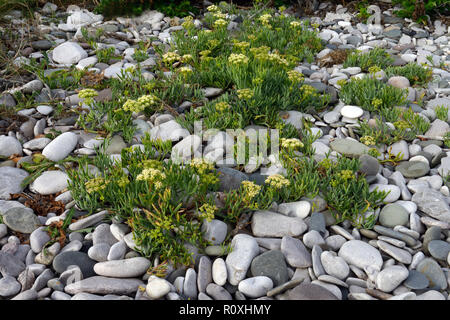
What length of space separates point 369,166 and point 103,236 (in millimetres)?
2360

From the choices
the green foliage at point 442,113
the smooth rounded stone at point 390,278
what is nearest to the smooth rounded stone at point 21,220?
the smooth rounded stone at point 390,278

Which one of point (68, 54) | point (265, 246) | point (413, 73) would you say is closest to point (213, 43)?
point (68, 54)

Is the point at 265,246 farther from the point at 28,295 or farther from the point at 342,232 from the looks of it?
the point at 28,295

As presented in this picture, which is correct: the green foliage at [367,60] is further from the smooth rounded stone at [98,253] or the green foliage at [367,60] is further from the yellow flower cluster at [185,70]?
the smooth rounded stone at [98,253]

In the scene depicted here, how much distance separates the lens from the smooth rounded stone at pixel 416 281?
9.45 ft

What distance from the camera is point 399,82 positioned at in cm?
548

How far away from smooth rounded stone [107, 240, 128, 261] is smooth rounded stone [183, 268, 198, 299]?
532mm

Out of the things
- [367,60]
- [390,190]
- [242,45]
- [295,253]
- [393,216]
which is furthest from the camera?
[367,60]

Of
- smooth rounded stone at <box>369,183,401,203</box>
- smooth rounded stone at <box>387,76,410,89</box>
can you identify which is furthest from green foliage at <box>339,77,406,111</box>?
smooth rounded stone at <box>369,183,401,203</box>

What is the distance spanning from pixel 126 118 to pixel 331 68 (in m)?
3.12

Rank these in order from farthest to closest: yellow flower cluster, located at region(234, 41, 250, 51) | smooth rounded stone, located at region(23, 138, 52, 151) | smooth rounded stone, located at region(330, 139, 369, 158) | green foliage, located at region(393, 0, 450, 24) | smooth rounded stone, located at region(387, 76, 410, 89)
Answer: green foliage, located at region(393, 0, 450, 24)
smooth rounded stone, located at region(387, 76, 410, 89)
yellow flower cluster, located at region(234, 41, 250, 51)
smooth rounded stone, located at region(23, 138, 52, 151)
smooth rounded stone, located at region(330, 139, 369, 158)

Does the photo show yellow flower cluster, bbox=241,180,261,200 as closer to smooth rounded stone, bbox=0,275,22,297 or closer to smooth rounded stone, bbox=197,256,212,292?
smooth rounded stone, bbox=197,256,212,292

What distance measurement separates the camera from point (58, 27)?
7184 mm

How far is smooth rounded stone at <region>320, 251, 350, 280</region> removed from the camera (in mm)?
3035
